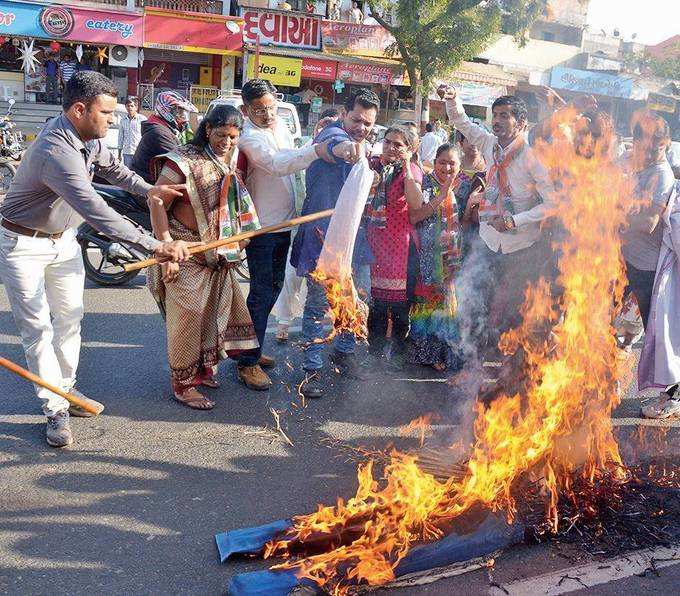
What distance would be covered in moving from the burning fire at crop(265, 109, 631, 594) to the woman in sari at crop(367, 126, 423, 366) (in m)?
0.65

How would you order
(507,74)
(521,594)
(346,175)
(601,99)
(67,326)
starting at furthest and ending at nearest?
1. (507,74)
2. (601,99)
3. (346,175)
4. (67,326)
5. (521,594)

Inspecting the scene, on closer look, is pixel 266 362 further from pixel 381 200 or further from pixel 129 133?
pixel 129 133

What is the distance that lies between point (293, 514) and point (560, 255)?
2722 mm

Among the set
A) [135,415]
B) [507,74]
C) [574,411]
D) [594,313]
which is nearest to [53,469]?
[135,415]

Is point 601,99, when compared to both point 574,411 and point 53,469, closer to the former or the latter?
point 574,411

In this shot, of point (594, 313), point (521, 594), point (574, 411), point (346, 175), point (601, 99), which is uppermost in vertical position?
point (601, 99)

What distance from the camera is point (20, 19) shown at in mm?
23141

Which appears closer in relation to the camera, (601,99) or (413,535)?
(413,535)

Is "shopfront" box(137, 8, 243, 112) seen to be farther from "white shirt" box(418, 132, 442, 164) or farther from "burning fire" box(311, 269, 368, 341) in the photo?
"burning fire" box(311, 269, 368, 341)

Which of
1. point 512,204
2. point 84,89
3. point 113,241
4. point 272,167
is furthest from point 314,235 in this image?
point 113,241

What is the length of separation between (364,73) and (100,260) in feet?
72.4

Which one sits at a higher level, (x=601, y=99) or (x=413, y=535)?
(x=601, y=99)

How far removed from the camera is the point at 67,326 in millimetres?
4168

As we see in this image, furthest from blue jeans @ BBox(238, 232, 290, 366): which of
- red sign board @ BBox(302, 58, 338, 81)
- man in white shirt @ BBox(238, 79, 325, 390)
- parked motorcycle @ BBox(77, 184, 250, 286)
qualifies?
red sign board @ BBox(302, 58, 338, 81)
